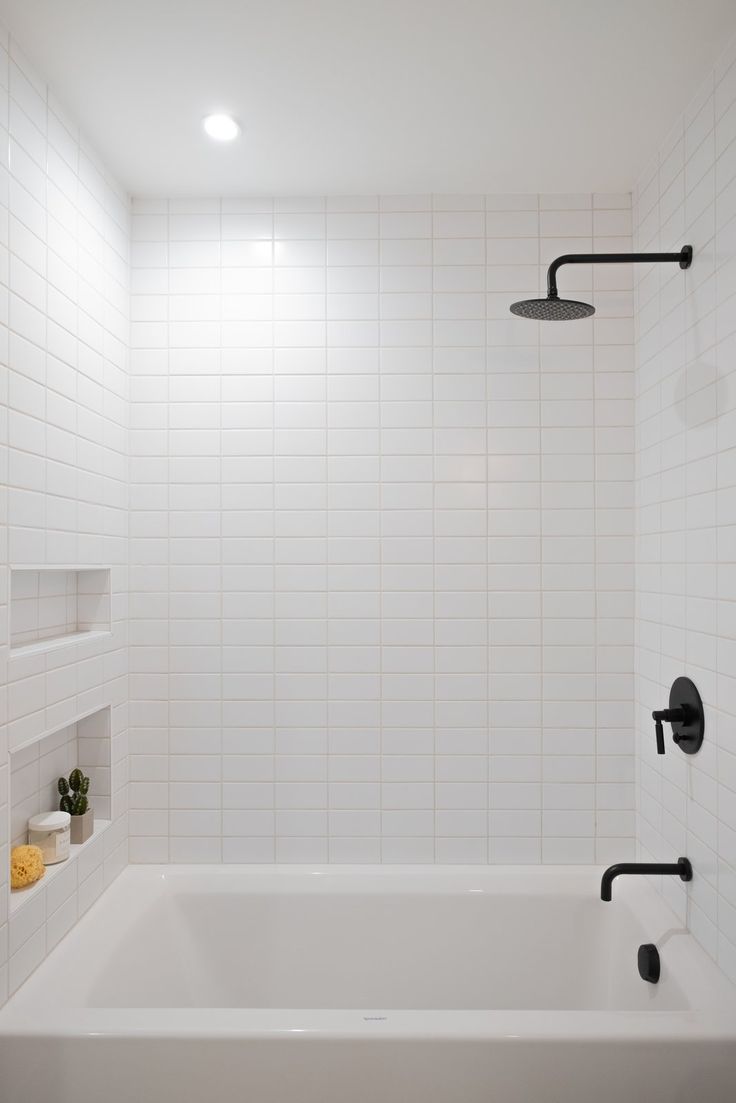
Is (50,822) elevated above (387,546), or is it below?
below

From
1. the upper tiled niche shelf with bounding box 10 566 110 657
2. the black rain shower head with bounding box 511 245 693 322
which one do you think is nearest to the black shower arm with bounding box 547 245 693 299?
the black rain shower head with bounding box 511 245 693 322

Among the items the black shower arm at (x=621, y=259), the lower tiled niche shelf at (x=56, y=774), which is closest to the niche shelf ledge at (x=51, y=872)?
the lower tiled niche shelf at (x=56, y=774)

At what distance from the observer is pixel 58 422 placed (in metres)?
2.01

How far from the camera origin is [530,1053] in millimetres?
1673

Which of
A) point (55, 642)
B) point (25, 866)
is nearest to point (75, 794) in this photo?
point (25, 866)

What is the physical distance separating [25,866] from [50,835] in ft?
0.56

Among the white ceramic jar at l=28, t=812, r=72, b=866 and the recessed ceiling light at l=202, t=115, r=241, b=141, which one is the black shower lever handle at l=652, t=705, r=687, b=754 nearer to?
the white ceramic jar at l=28, t=812, r=72, b=866

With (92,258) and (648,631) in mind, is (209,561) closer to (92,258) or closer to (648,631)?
(92,258)

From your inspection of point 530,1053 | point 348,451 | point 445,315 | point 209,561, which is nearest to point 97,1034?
point 530,1053

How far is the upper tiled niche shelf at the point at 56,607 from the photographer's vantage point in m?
1.99

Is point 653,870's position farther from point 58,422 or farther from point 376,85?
point 376,85

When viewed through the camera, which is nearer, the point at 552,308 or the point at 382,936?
the point at 552,308

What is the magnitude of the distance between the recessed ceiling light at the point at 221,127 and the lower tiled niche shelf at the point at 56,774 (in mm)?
1660

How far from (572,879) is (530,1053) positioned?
829 millimetres
